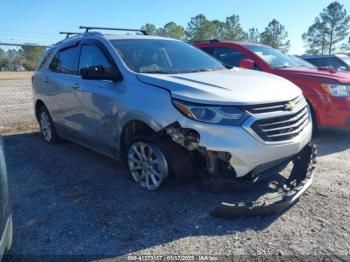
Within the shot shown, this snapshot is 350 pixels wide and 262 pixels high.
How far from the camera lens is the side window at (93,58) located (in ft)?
13.9

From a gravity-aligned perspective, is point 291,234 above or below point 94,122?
below

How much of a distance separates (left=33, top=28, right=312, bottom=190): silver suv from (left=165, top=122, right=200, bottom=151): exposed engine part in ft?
0.03

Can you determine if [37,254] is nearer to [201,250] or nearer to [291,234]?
[201,250]

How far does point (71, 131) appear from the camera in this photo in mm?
5223

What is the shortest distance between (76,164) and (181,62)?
82.0 inches

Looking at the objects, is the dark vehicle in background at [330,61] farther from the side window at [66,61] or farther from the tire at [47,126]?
the tire at [47,126]

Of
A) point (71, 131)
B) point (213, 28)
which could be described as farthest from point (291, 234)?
point (213, 28)

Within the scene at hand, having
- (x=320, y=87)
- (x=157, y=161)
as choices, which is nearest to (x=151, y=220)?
(x=157, y=161)

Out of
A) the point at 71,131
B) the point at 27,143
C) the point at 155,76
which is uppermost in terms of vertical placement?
the point at 155,76

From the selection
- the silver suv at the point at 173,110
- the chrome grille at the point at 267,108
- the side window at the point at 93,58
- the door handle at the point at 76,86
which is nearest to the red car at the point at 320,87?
the silver suv at the point at 173,110

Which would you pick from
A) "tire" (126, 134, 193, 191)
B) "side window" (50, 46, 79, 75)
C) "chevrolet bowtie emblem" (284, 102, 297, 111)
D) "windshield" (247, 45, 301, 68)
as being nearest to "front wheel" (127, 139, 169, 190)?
"tire" (126, 134, 193, 191)

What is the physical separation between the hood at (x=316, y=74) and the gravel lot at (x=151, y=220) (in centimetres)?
170

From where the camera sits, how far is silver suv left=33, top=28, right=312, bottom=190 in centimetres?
320

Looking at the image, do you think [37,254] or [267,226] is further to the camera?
[267,226]
